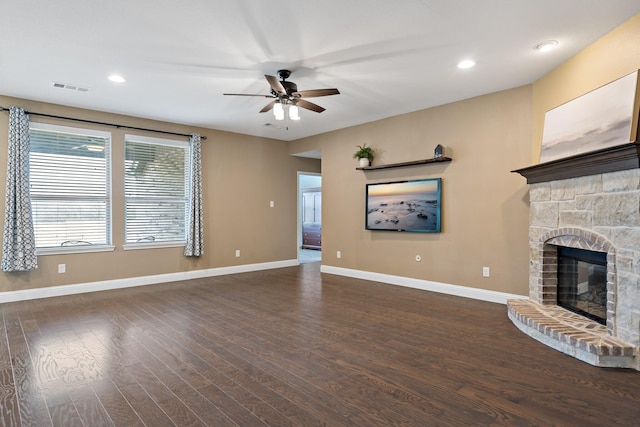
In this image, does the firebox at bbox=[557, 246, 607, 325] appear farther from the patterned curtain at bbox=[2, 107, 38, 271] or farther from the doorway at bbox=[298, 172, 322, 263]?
the doorway at bbox=[298, 172, 322, 263]

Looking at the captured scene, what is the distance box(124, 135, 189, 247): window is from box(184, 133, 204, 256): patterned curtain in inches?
6.8

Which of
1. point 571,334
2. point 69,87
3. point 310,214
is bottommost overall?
point 571,334

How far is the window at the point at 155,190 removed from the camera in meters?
5.87

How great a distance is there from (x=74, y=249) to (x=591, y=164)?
650 cm

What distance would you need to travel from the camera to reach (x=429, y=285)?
5441 millimetres

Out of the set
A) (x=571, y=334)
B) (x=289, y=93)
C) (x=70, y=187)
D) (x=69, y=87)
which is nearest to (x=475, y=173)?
(x=571, y=334)

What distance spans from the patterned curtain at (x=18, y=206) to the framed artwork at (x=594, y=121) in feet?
21.4

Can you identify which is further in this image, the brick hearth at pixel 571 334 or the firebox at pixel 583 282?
the firebox at pixel 583 282

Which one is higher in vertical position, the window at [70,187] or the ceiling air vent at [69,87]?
the ceiling air vent at [69,87]

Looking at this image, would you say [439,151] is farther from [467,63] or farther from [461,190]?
[467,63]

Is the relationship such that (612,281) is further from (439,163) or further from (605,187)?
(439,163)

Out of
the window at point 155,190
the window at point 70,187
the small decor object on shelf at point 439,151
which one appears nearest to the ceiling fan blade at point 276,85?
the small decor object on shelf at point 439,151

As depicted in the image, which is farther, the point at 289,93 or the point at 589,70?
the point at 289,93

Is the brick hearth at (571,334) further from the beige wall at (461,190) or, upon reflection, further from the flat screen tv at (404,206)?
the flat screen tv at (404,206)
